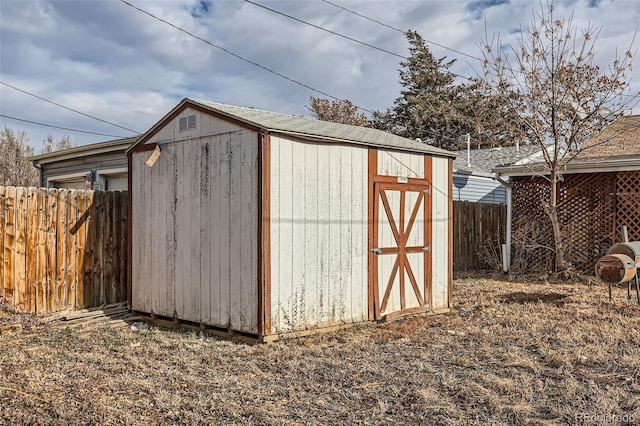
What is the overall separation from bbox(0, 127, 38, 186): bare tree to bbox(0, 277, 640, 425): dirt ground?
15.6 m

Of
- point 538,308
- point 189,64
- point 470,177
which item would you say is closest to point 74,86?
point 189,64

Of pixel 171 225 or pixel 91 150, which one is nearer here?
pixel 171 225

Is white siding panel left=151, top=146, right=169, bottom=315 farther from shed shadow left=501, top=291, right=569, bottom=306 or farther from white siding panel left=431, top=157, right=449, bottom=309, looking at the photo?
shed shadow left=501, top=291, right=569, bottom=306

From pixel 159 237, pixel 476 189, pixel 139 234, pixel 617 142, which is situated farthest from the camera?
pixel 476 189

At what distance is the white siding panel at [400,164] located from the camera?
21.6 ft

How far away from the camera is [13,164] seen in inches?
782

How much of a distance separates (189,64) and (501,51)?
816 centimetres

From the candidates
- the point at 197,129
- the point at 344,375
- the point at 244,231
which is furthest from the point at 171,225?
the point at 344,375

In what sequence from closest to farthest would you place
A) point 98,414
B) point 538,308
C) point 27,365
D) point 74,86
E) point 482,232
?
point 98,414 < point 27,365 < point 538,308 < point 482,232 < point 74,86

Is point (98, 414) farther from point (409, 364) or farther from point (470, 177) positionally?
point (470, 177)

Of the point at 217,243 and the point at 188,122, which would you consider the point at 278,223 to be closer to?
the point at 217,243

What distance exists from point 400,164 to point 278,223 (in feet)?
6.81

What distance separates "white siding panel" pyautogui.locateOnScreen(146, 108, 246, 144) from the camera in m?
5.81

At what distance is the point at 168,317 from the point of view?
6.51m
